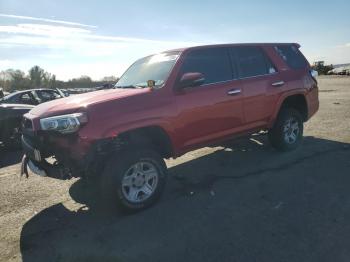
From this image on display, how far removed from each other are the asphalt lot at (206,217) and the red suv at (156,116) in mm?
518

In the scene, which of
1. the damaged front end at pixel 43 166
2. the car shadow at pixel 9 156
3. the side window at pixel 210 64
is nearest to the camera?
the damaged front end at pixel 43 166

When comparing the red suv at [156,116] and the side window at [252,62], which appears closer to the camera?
the red suv at [156,116]

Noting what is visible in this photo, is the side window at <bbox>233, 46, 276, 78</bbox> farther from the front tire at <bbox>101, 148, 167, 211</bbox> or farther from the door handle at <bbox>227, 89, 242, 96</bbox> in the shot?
the front tire at <bbox>101, 148, 167, 211</bbox>

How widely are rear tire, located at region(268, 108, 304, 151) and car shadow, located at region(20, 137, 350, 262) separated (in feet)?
→ 2.94

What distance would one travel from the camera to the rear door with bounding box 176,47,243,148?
5012 mm

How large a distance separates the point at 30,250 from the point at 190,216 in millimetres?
A: 1776

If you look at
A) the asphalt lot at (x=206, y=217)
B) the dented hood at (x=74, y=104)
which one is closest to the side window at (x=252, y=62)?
the asphalt lot at (x=206, y=217)

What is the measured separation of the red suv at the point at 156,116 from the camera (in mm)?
4246

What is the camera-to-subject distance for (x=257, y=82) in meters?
6.02

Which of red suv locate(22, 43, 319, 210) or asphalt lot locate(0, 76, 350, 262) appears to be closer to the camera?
asphalt lot locate(0, 76, 350, 262)

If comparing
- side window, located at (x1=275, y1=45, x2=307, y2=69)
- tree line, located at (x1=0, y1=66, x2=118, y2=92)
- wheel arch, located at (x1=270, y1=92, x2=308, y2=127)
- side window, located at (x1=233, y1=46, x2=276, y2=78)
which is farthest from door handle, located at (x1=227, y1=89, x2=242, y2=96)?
tree line, located at (x1=0, y1=66, x2=118, y2=92)

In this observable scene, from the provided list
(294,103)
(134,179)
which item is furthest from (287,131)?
(134,179)

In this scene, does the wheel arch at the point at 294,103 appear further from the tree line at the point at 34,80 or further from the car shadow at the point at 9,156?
the tree line at the point at 34,80

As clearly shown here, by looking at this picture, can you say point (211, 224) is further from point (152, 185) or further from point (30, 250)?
point (30, 250)
